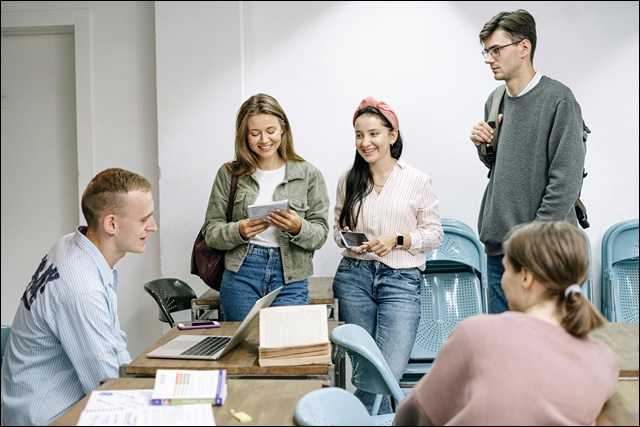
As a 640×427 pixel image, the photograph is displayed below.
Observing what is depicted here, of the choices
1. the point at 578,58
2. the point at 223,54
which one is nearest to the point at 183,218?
the point at 223,54

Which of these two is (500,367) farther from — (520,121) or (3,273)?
(3,273)

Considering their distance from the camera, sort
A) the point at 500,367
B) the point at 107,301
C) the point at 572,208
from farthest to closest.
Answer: the point at 572,208, the point at 107,301, the point at 500,367

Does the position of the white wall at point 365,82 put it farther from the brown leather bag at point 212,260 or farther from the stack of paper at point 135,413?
the stack of paper at point 135,413

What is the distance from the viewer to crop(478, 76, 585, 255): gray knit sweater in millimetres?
3285

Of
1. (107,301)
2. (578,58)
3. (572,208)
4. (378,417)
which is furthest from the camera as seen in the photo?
(578,58)

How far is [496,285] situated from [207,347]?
1.44 metres

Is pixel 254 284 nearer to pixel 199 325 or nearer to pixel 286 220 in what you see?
pixel 286 220

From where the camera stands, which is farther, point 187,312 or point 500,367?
point 187,312

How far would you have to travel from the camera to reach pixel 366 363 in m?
2.85

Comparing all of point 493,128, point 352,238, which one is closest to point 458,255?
point 352,238

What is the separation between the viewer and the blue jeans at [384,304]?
12.5ft

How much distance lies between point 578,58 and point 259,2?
2132 millimetres

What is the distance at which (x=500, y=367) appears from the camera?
1.83 m

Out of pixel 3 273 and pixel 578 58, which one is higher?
pixel 578 58
